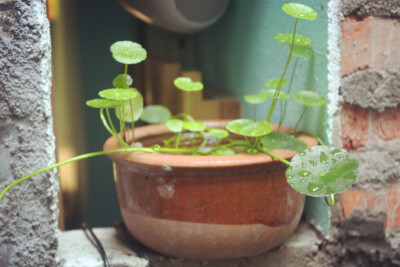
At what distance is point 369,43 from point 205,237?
0.57 meters

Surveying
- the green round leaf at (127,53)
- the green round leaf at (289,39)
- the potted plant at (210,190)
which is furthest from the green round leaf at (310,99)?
the green round leaf at (127,53)

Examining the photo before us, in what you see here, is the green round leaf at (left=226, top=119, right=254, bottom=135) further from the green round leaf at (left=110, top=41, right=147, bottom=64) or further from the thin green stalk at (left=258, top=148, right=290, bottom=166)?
the green round leaf at (left=110, top=41, right=147, bottom=64)

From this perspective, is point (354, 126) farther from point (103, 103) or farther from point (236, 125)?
point (103, 103)

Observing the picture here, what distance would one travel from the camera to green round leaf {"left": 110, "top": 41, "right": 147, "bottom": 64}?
0.81 meters

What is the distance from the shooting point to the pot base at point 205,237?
0.85 metres

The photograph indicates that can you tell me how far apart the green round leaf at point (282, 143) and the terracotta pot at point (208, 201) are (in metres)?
0.02

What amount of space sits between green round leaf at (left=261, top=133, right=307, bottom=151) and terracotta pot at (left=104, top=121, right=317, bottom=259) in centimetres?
2

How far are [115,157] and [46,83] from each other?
0.69 ft

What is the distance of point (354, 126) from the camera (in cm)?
96

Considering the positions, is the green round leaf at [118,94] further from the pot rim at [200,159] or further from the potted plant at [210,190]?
the pot rim at [200,159]

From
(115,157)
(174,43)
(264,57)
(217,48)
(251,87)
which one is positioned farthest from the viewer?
(174,43)

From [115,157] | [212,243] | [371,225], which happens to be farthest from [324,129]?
[115,157]

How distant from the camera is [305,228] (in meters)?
1.04

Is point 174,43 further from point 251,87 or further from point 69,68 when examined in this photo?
point 251,87
